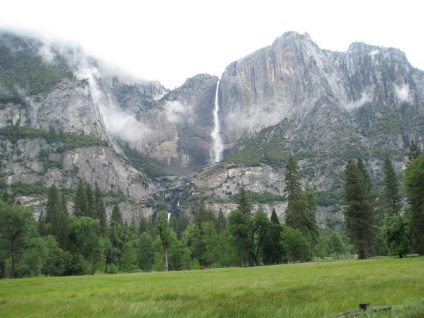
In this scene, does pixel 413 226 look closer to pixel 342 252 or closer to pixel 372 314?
pixel 372 314

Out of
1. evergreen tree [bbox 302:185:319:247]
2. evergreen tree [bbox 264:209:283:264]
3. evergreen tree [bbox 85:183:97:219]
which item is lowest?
evergreen tree [bbox 264:209:283:264]

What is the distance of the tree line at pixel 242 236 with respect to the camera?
52113 mm

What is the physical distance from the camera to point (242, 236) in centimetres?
7512

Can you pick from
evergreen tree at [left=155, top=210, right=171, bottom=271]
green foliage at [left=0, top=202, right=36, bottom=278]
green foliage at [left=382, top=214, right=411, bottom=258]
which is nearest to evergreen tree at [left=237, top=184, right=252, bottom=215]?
evergreen tree at [left=155, top=210, right=171, bottom=271]

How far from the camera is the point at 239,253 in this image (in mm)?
76250

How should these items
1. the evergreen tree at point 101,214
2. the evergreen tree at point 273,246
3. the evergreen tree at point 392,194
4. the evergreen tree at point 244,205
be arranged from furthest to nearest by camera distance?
1. the evergreen tree at point 101,214
2. the evergreen tree at point 244,205
3. the evergreen tree at point 392,194
4. the evergreen tree at point 273,246

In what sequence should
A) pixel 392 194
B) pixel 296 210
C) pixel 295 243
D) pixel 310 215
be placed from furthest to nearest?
pixel 392 194, pixel 310 215, pixel 296 210, pixel 295 243

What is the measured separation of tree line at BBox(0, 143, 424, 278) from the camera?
171 feet

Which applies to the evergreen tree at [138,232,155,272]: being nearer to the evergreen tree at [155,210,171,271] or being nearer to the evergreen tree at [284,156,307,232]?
the evergreen tree at [155,210,171,271]

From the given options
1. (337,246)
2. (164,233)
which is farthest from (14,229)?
(337,246)

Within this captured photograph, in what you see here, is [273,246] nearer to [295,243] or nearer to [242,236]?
[242,236]

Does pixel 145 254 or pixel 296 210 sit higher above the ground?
pixel 296 210

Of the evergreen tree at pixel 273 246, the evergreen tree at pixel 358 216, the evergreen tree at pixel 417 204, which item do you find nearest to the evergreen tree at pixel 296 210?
the evergreen tree at pixel 273 246

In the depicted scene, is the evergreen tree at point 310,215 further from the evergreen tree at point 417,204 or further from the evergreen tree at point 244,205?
the evergreen tree at point 417,204
